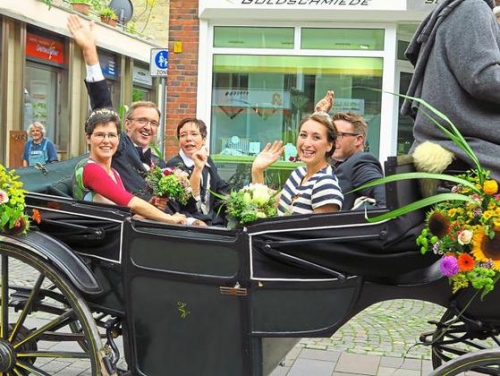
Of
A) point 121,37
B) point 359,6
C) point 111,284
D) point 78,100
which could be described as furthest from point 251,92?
point 121,37

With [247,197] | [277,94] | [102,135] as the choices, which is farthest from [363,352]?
[277,94]

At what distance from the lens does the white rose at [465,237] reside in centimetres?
257

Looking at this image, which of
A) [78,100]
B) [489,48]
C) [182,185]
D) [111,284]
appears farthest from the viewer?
[78,100]

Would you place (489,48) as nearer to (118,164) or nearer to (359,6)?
(118,164)

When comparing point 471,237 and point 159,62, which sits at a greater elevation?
point 159,62

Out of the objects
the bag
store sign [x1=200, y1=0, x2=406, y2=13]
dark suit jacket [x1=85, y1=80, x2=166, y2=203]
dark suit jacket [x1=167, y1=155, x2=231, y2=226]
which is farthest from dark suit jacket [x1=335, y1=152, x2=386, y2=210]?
the bag

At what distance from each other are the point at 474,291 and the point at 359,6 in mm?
7356

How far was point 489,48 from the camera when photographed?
2715 mm

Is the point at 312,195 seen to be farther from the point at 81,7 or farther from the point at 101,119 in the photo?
the point at 81,7

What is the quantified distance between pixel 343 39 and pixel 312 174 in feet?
22.4

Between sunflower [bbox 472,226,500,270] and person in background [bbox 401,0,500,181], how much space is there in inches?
9.5

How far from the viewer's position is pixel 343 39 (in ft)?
33.2

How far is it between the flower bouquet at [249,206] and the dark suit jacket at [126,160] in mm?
1095

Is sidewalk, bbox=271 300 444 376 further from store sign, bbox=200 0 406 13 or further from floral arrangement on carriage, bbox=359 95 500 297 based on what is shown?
store sign, bbox=200 0 406 13
